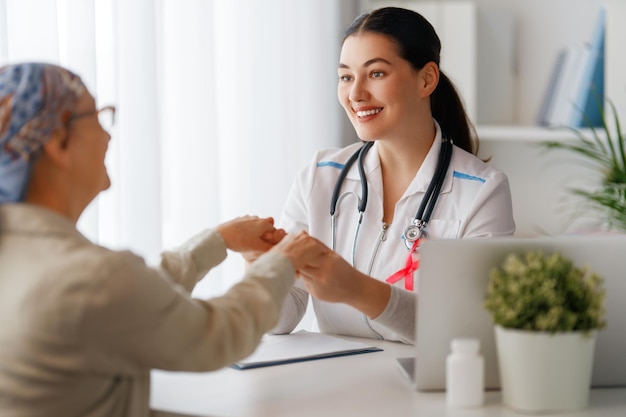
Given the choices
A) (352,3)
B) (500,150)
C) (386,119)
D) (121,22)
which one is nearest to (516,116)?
(500,150)

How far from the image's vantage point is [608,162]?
3.21m

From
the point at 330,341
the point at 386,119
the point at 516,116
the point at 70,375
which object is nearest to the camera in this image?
the point at 70,375

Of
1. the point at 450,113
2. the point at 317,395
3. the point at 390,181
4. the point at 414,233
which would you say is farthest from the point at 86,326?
the point at 450,113

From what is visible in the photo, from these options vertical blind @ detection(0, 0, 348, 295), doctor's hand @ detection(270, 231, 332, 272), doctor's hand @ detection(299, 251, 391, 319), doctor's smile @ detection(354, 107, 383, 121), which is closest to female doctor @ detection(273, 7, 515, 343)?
doctor's smile @ detection(354, 107, 383, 121)

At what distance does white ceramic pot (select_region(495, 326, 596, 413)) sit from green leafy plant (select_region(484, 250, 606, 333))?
0.02m

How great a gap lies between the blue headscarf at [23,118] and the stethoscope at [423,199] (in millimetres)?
1041

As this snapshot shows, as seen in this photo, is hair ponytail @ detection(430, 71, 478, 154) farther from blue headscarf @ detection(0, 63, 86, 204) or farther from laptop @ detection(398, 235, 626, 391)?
blue headscarf @ detection(0, 63, 86, 204)

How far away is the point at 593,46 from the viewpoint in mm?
3371

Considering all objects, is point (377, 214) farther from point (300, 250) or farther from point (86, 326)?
point (86, 326)

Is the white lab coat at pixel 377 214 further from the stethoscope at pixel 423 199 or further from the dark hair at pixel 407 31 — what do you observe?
the dark hair at pixel 407 31

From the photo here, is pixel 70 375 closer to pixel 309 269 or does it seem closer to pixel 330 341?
pixel 309 269

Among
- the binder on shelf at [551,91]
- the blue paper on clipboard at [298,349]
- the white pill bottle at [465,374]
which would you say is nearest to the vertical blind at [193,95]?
the blue paper on clipboard at [298,349]

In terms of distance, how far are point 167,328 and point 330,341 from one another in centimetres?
71

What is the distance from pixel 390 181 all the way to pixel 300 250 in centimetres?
71
